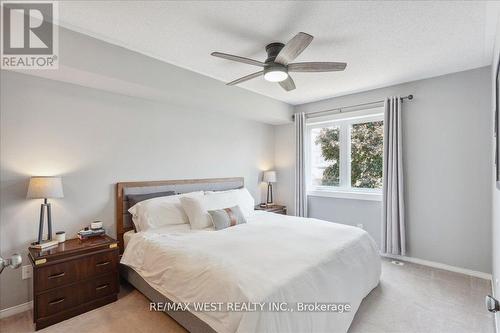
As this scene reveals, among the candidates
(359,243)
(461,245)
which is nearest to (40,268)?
(359,243)

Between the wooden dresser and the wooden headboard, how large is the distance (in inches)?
16.0

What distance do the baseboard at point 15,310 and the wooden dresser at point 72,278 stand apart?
0.44 metres

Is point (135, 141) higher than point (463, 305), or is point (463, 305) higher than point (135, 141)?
point (135, 141)

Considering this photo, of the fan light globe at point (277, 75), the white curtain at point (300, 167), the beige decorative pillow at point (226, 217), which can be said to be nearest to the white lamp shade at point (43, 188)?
the beige decorative pillow at point (226, 217)

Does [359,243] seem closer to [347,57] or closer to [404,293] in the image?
[404,293]

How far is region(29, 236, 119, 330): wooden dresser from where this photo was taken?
2102 millimetres

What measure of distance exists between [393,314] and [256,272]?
5.03 feet

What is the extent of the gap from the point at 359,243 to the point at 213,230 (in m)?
1.58

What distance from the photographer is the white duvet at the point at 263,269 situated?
1.54 meters

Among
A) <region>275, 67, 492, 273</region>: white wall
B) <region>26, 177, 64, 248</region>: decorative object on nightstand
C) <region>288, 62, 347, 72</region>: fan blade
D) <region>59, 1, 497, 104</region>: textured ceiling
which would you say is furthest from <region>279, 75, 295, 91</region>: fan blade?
<region>26, 177, 64, 248</region>: decorative object on nightstand

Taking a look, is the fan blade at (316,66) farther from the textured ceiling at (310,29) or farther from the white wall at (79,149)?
the white wall at (79,149)

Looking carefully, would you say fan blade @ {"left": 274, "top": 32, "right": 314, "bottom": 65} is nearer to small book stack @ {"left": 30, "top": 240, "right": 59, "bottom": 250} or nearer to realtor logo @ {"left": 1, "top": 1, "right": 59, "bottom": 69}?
realtor logo @ {"left": 1, "top": 1, "right": 59, "bottom": 69}

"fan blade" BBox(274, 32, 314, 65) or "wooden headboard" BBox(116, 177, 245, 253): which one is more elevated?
"fan blade" BBox(274, 32, 314, 65)

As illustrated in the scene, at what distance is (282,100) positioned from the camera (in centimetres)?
460
